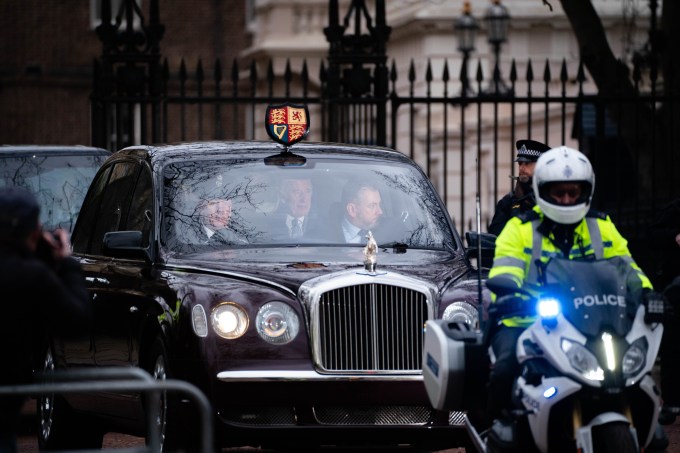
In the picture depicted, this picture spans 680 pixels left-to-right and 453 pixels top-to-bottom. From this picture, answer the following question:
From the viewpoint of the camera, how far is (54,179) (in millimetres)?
14742

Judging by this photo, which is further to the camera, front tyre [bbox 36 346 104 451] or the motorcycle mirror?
front tyre [bbox 36 346 104 451]

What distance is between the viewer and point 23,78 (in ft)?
150

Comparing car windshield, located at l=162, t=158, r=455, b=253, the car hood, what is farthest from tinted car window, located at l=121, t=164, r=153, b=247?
the car hood

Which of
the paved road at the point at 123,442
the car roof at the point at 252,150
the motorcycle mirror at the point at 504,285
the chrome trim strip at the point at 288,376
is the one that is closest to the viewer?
the motorcycle mirror at the point at 504,285

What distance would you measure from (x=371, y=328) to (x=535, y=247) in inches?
65.7

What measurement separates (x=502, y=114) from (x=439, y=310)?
26360 mm

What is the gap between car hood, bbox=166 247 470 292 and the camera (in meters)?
9.44

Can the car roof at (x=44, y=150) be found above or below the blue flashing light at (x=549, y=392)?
above

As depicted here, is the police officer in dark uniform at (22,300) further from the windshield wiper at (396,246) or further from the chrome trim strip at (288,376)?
the windshield wiper at (396,246)

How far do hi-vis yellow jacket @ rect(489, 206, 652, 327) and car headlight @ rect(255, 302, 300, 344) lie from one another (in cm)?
158

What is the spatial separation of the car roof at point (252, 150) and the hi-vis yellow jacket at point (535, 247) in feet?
10.1

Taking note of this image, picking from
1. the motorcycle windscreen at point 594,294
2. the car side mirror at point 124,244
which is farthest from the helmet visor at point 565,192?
the car side mirror at point 124,244

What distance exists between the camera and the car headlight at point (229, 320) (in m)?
9.13

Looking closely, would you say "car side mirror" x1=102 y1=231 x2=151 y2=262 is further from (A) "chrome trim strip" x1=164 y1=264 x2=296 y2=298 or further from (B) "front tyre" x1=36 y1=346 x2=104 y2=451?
(B) "front tyre" x1=36 y1=346 x2=104 y2=451
